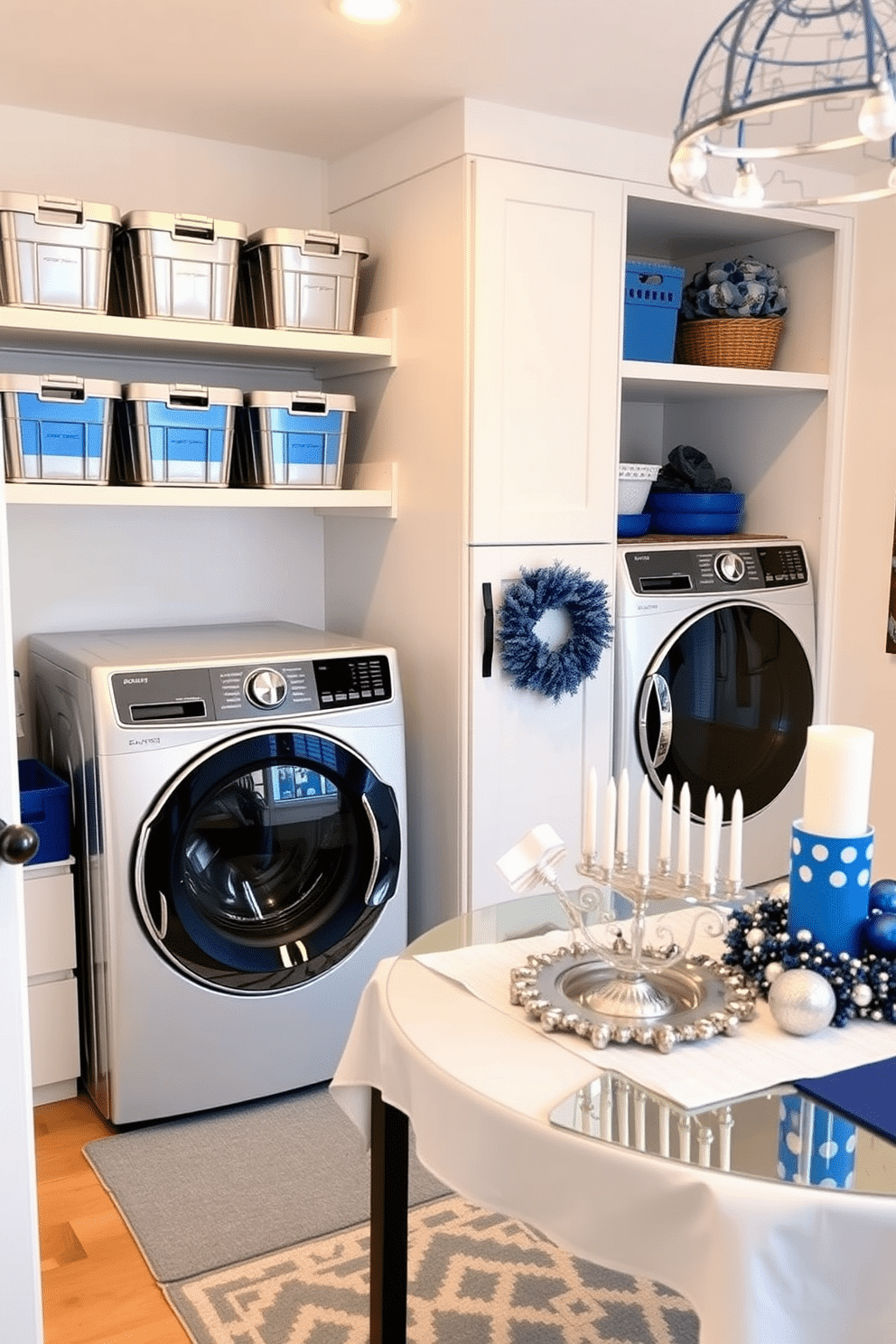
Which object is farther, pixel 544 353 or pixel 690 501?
pixel 690 501

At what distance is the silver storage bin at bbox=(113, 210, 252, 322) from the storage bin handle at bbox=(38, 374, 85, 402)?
0.73 ft

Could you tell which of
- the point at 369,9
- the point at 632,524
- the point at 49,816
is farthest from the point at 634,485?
the point at 49,816

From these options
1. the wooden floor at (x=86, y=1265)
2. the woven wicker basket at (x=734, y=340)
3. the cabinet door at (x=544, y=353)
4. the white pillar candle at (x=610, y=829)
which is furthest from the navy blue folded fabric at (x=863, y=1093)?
the woven wicker basket at (x=734, y=340)

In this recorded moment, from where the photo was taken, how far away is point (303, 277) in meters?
2.87

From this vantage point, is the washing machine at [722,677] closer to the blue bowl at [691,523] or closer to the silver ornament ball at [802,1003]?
the blue bowl at [691,523]

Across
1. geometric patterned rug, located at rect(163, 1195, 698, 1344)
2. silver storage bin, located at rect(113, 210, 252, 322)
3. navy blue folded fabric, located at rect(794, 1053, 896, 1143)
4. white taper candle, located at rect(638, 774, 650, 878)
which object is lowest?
geometric patterned rug, located at rect(163, 1195, 698, 1344)

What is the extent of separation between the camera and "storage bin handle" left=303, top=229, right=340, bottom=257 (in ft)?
9.33

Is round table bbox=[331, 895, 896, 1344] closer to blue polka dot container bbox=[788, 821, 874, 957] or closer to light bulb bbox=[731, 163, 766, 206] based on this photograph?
blue polka dot container bbox=[788, 821, 874, 957]

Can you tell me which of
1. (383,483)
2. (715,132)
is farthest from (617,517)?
(715,132)

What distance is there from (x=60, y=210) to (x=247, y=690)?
1.06 meters

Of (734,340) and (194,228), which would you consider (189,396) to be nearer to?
(194,228)

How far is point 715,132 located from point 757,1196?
110 cm

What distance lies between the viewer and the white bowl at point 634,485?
3223 millimetres

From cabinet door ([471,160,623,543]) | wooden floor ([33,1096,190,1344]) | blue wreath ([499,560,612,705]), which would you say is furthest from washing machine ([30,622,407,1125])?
cabinet door ([471,160,623,543])
